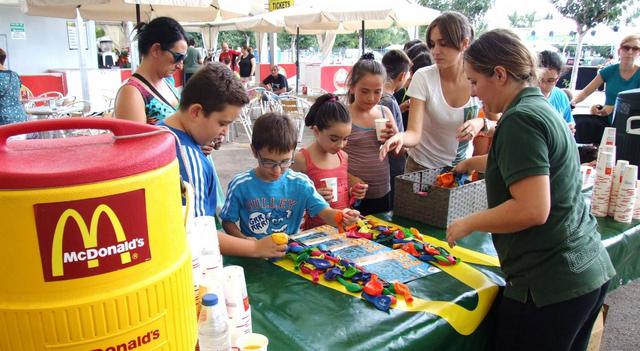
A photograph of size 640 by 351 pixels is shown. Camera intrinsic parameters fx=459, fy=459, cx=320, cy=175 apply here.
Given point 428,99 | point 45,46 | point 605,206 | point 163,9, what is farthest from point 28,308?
point 45,46

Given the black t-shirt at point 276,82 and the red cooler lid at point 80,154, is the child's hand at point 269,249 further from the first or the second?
the black t-shirt at point 276,82

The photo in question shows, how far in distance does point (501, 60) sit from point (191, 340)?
3.95ft

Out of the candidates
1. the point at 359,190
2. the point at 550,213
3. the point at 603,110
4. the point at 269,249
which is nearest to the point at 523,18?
the point at 603,110

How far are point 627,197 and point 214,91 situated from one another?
6.92 feet

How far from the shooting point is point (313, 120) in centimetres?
250

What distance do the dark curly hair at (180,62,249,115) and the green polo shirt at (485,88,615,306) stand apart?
929 mm

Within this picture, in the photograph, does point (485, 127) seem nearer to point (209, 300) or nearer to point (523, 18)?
point (209, 300)

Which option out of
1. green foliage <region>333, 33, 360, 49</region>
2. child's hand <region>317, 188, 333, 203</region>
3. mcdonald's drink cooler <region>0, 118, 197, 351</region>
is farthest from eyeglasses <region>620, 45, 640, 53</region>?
green foliage <region>333, 33, 360, 49</region>

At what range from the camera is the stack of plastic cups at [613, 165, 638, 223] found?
2.34 meters

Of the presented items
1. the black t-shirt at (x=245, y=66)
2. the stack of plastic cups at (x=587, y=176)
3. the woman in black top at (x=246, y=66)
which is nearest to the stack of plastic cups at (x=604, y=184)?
the stack of plastic cups at (x=587, y=176)

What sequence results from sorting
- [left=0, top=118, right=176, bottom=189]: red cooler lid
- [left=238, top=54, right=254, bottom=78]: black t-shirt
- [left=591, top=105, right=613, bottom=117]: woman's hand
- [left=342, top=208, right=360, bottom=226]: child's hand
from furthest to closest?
[left=238, top=54, right=254, bottom=78]: black t-shirt, [left=591, top=105, right=613, bottom=117]: woman's hand, [left=342, top=208, right=360, bottom=226]: child's hand, [left=0, top=118, right=176, bottom=189]: red cooler lid

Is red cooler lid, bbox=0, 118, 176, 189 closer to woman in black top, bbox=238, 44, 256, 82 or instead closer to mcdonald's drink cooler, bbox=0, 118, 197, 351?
mcdonald's drink cooler, bbox=0, 118, 197, 351

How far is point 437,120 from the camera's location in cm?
262

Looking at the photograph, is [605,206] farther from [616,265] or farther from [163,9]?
[163,9]
